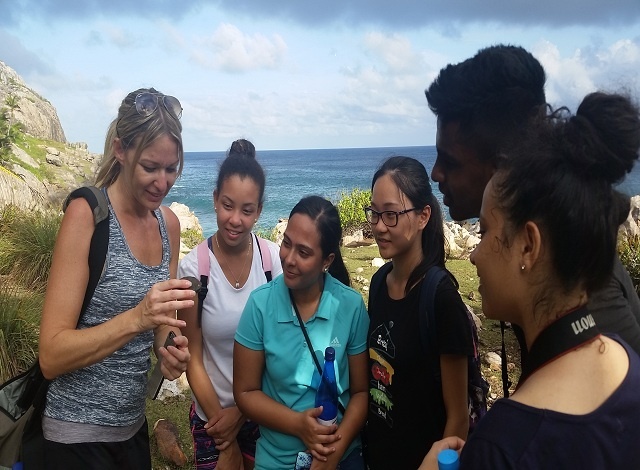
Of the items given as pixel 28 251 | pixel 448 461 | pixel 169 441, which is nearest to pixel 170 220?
pixel 448 461

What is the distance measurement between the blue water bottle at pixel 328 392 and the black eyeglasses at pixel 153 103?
1.38 metres

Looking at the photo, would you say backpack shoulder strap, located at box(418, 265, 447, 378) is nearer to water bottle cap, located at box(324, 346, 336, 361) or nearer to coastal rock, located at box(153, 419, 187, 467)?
water bottle cap, located at box(324, 346, 336, 361)

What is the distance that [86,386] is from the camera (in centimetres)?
225

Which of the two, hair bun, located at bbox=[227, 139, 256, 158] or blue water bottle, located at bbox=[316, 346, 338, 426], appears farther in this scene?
hair bun, located at bbox=[227, 139, 256, 158]

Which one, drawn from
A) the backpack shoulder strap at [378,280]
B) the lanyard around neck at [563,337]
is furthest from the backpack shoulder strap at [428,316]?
the lanyard around neck at [563,337]

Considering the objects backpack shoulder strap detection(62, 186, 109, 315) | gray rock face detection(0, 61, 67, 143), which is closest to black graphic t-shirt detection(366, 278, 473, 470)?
backpack shoulder strap detection(62, 186, 109, 315)

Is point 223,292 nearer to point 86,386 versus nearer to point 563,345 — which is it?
point 86,386

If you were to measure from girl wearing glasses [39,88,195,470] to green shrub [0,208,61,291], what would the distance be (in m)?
5.36

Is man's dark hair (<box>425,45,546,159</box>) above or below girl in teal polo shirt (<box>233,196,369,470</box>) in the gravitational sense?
above

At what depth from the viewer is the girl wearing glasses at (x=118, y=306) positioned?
205cm

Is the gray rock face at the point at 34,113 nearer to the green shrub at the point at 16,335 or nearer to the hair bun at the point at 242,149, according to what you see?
the green shrub at the point at 16,335

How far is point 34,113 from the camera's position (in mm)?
48438

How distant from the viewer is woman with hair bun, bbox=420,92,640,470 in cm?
111

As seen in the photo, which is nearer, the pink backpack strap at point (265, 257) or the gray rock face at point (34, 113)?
the pink backpack strap at point (265, 257)
